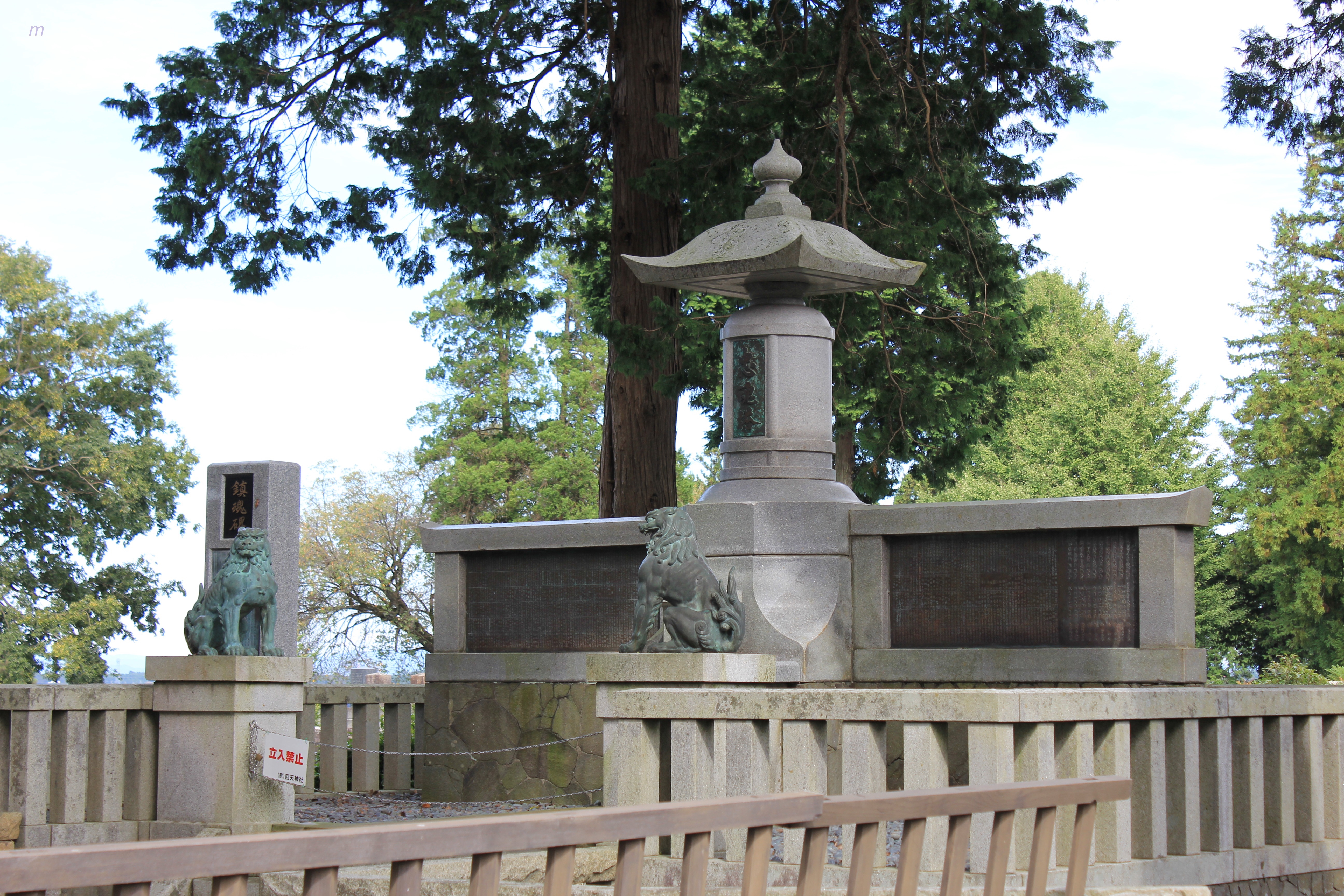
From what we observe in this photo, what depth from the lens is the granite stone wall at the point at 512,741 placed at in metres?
12.3

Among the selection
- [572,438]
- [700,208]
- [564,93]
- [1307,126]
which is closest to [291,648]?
[700,208]

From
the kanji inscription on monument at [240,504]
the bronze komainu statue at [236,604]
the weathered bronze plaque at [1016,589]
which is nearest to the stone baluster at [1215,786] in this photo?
the weathered bronze plaque at [1016,589]

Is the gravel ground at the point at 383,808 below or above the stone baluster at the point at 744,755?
below

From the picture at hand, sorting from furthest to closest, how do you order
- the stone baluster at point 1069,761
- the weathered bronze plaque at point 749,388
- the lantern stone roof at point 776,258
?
the weathered bronze plaque at point 749,388
the lantern stone roof at point 776,258
the stone baluster at point 1069,761

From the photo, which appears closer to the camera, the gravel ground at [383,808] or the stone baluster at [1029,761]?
the stone baluster at [1029,761]

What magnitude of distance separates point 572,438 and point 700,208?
23.9 metres

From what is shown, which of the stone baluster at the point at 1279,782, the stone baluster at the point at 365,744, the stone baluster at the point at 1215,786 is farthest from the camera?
the stone baluster at the point at 365,744

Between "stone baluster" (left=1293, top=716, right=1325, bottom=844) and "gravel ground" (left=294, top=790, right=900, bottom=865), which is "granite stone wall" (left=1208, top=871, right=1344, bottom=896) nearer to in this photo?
"stone baluster" (left=1293, top=716, right=1325, bottom=844)

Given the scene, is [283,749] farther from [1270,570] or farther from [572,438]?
[1270,570]

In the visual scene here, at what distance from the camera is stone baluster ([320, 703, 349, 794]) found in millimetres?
14523

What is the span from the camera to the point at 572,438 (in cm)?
4047

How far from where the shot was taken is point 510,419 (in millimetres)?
Result: 41500

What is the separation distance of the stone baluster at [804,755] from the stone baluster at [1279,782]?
2412 mm

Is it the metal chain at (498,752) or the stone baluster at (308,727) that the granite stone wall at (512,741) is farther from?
the stone baluster at (308,727)
